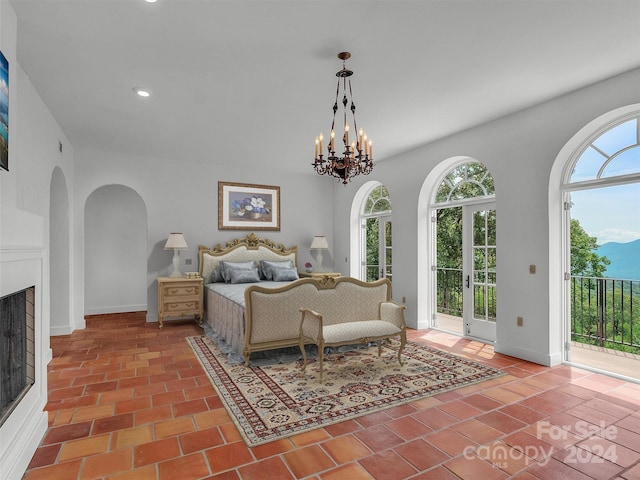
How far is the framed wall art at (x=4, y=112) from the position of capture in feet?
6.96

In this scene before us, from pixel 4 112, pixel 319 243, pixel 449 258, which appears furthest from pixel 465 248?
pixel 4 112

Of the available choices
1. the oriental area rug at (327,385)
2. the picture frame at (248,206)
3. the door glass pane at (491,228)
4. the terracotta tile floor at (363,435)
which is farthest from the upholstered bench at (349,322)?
the picture frame at (248,206)

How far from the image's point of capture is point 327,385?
3.14 metres

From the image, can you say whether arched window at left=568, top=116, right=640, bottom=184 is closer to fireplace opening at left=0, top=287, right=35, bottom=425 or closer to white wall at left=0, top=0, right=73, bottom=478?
white wall at left=0, top=0, right=73, bottom=478

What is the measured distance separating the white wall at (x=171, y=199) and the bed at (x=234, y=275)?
0.66ft

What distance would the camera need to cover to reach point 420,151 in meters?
5.32

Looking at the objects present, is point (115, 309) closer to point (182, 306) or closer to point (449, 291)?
point (182, 306)

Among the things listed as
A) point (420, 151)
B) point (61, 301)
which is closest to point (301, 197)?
point (420, 151)

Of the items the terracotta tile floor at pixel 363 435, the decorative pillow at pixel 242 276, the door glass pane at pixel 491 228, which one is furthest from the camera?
the decorative pillow at pixel 242 276

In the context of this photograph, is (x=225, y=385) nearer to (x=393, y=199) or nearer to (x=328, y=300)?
(x=328, y=300)

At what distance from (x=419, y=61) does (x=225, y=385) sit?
3184 mm

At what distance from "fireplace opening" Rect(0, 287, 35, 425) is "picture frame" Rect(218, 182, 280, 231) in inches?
163

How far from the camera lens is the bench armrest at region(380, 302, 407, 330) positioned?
12.2ft

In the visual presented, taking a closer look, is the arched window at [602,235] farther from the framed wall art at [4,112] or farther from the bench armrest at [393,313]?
the framed wall art at [4,112]
